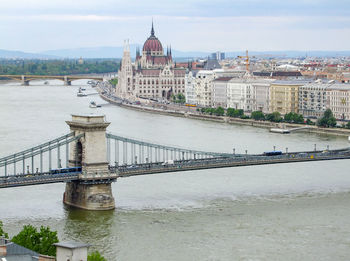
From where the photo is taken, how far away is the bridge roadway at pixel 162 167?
1005 inches

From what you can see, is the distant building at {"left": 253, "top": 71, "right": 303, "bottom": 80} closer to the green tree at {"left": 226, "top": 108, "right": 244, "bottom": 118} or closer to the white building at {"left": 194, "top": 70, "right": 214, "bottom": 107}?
the white building at {"left": 194, "top": 70, "right": 214, "bottom": 107}

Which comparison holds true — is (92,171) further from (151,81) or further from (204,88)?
(151,81)

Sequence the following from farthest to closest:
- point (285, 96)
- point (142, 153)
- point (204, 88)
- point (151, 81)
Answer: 1. point (151, 81)
2. point (204, 88)
3. point (285, 96)
4. point (142, 153)

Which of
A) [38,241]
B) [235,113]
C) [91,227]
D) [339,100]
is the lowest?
[91,227]

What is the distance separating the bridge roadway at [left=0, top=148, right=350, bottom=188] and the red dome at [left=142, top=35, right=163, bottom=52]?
76851 millimetres

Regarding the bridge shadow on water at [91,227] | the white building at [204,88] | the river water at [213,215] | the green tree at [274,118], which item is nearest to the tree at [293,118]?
the green tree at [274,118]

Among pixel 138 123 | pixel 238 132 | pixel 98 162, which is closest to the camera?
pixel 98 162

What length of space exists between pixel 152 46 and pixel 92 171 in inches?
3287

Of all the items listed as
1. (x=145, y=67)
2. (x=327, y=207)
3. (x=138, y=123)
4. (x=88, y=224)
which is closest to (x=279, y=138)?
(x=138, y=123)

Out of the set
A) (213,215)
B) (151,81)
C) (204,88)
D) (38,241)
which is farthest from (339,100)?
(38,241)

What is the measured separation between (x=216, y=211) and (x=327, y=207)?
333 centimetres

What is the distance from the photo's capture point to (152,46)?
109250 mm

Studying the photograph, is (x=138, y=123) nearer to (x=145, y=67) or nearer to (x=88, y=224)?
(x=88, y=224)

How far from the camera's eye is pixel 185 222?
81.5 ft
